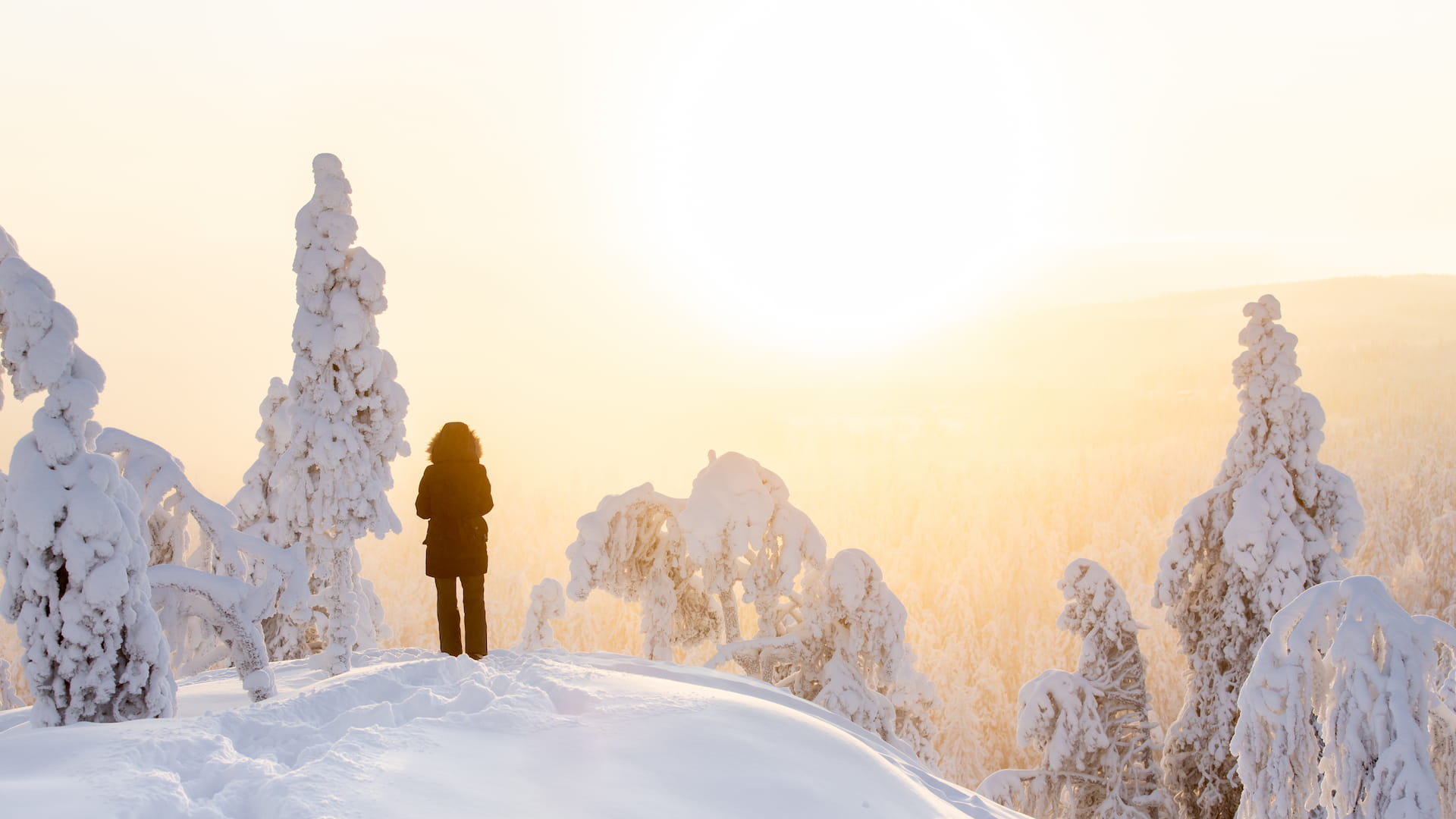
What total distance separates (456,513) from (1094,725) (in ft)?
39.9

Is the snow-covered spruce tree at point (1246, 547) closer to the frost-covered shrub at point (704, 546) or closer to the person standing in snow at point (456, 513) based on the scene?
the frost-covered shrub at point (704, 546)

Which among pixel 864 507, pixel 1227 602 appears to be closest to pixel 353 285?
Result: pixel 1227 602

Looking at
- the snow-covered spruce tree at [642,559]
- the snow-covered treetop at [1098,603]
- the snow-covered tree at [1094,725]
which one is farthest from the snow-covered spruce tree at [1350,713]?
the snow-covered spruce tree at [642,559]

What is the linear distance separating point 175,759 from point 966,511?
79.8 metres

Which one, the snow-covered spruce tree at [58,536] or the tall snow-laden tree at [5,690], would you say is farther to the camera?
the tall snow-laden tree at [5,690]

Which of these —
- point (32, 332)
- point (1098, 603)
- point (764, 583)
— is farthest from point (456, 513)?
point (1098, 603)

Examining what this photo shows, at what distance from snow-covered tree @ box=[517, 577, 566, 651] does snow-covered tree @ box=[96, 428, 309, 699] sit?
5.19 meters

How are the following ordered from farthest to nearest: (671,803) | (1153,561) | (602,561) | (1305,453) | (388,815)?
(1153,561) → (1305,453) → (602,561) → (671,803) → (388,815)

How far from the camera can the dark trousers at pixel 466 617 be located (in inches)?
403

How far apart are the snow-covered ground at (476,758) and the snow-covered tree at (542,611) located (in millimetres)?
6859

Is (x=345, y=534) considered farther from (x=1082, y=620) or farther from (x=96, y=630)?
(x=1082, y=620)

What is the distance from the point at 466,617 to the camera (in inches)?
408

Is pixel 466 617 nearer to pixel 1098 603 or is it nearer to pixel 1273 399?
pixel 1098 603

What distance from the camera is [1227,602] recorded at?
15352 mm
